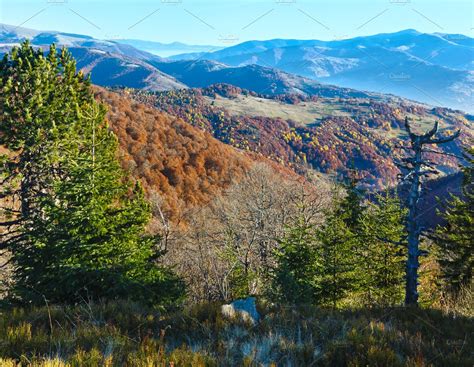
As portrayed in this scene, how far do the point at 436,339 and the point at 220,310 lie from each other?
13.5 feet

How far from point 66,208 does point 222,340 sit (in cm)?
915

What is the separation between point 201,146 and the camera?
92250 millimetres

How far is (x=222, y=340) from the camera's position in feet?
Answer: 18.2

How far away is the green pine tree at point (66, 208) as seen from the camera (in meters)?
11.6

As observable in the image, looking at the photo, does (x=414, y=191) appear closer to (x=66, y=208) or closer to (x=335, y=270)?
(x=335, y=270)

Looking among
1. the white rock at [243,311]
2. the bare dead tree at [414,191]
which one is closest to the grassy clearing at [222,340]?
the white rock at [243,311]

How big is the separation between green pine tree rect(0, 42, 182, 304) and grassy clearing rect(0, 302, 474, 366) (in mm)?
3822

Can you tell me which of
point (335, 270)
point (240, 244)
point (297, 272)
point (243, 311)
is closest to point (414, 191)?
point (335, 270)

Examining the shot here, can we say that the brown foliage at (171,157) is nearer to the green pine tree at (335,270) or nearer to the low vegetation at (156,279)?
the low vegetation at (156,279)

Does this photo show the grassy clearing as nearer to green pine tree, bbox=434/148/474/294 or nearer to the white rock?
the white rock

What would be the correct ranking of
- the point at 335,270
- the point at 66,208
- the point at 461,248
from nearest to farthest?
the point at 66,208 → the point at 335,270 → the point at 461,248

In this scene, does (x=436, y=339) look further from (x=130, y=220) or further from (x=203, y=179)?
(x=203, y=179)

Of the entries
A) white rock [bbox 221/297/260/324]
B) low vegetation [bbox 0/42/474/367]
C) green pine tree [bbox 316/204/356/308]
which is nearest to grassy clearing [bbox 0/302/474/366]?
low vegetation [bbox 0/42/474/367]

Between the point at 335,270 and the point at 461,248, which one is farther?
the point at 461,248
